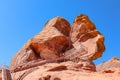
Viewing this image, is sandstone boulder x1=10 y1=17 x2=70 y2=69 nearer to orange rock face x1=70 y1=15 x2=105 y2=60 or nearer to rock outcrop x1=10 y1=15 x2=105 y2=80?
rock outcrop x1=10 y1=15 x2=105 y2=80

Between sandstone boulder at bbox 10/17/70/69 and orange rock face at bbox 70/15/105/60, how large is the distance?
72.6 inches

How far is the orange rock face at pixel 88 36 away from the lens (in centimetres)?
3720

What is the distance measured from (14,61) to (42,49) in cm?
460

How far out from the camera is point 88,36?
133ft

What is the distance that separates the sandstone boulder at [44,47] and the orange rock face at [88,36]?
1844mm

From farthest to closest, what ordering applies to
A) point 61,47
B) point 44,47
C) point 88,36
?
point 88,36 < point 61,47 < point 44,47

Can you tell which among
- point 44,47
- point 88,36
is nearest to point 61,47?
point 44,47

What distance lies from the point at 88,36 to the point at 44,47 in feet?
23.3

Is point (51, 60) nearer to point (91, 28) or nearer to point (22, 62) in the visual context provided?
point (22, 62)

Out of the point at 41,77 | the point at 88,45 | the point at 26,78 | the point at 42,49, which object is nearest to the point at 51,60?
the point at 42,49

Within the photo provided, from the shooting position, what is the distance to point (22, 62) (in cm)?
3719

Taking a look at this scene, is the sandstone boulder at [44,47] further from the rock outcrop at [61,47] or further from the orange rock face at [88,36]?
the orange rock face at [88,36]

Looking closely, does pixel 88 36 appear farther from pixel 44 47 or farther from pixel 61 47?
pixel 44 47

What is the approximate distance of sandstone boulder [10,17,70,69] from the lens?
3803 cm
